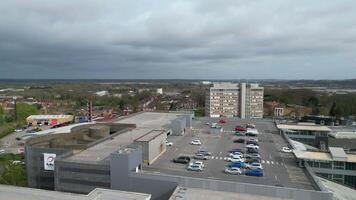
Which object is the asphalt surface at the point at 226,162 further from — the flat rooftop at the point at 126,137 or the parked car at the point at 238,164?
the flat rooftop at the point at 126,137

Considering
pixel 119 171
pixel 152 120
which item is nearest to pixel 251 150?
pixel 119 171

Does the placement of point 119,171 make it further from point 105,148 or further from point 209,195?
point 209,195

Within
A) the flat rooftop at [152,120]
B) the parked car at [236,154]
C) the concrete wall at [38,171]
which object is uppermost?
the flat rooftop at [152,120]

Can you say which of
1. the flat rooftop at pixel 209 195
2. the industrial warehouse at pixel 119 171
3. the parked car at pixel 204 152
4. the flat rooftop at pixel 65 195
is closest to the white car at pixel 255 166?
the industrial warehouse at pixel 119 171

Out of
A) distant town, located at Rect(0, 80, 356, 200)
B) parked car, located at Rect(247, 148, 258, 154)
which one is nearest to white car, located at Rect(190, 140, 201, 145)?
distant town, located at Rect(0, 80, 356, 200)

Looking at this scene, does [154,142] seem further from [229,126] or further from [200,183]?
[229,126]

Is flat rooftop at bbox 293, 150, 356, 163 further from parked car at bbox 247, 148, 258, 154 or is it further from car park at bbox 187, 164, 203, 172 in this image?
car park at bbox 187, 164, 203, 172

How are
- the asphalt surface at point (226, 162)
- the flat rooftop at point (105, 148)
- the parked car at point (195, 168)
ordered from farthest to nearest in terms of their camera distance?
the flat rooftop at point (105, 148) → the parked car at point (195, 168) → the asphalt surface at point (226, 162)
